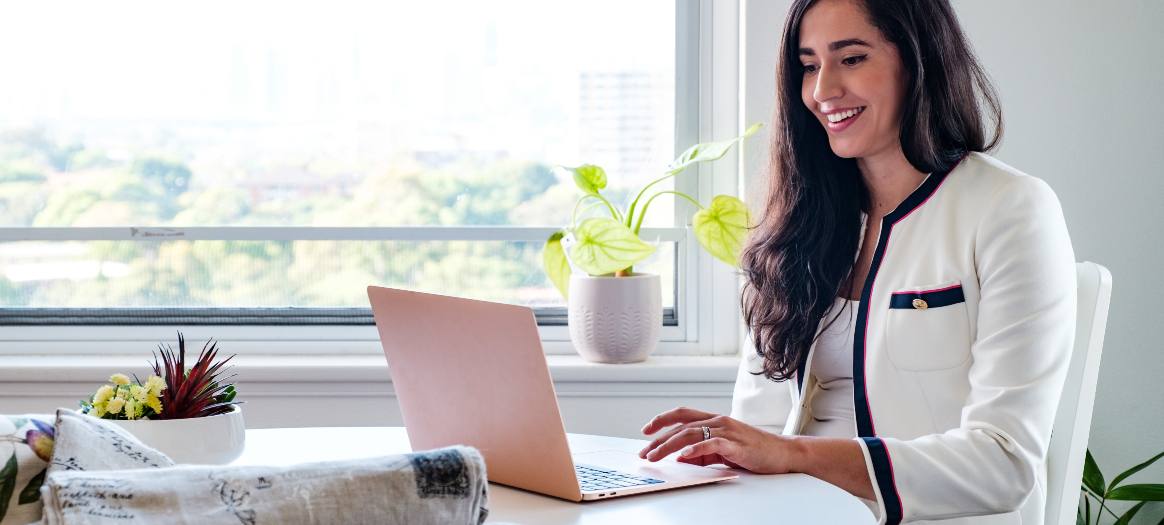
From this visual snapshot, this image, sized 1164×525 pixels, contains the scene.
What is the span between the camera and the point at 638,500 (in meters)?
0.90

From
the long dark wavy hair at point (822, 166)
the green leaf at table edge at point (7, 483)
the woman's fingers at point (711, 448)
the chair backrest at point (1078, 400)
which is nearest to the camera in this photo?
the green leaf at table edge at point (7, 483)

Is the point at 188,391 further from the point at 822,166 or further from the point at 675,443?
the point at 822,166

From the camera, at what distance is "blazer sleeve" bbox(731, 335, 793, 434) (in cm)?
161

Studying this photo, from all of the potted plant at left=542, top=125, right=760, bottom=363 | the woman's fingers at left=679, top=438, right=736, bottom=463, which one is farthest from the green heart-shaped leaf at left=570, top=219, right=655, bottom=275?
the woman's fingers at left=679, top=438, right=736, bottom=463

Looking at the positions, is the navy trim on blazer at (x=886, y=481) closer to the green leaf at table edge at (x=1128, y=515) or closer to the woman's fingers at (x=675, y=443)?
the woman's fingers at (x=675, y=443)

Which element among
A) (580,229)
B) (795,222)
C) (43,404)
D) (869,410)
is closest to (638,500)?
(869,410)

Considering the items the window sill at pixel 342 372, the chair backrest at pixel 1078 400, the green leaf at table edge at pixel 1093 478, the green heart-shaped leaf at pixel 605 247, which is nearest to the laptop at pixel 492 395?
the chair backrest at pixel 1078 400

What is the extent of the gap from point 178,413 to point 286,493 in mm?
675

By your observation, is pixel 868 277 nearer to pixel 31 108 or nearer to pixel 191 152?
pixel 191 152

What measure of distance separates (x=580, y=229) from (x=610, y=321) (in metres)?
0.25

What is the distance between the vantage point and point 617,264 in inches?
74.0

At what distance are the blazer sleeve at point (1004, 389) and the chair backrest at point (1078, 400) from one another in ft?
0.10

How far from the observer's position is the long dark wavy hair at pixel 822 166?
56.0 inches

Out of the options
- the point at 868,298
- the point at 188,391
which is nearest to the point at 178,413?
the point at 188,391
